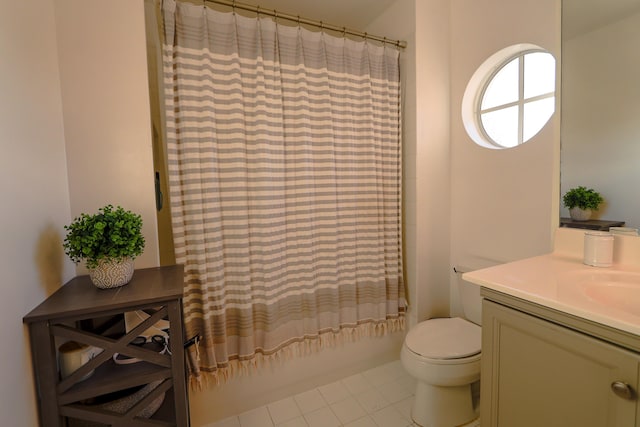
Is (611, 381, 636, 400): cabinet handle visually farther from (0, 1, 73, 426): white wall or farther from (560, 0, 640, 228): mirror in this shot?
(0, 1, 73, 426): white wall

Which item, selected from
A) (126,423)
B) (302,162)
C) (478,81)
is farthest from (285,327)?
(478,81)

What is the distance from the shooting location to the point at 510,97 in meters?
1.79

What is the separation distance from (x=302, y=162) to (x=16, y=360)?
1.31m

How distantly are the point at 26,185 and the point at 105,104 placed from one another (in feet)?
1.64

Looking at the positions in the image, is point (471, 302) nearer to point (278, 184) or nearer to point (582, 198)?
point (582, 198)

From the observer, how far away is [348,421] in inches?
60.6

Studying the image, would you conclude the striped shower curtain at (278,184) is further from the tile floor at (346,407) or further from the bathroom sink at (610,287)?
the bathroom sink at (610,287)

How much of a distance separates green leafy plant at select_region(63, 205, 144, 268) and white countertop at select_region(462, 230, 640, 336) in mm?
1201

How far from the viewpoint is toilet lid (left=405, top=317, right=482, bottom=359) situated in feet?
4.51

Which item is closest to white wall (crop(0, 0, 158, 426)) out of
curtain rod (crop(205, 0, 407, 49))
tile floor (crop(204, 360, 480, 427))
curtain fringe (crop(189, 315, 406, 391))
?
curtain rod (crop(205, 0, 407, 49))

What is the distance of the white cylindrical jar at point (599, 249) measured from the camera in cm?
108

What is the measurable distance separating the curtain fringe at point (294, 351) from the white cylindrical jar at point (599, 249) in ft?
3.72

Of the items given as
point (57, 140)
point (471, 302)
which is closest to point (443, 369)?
point (471, 302)

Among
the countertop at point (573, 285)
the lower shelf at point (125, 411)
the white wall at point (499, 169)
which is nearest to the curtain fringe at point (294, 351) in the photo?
the lower shelf at point (125, 411)
